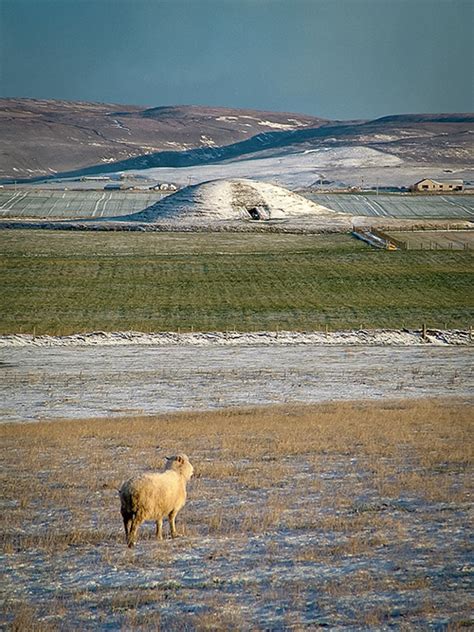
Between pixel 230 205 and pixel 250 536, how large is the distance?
95.5 metres

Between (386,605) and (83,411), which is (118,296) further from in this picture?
(386,605)

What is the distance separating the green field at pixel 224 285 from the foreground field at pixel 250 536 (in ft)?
85.0

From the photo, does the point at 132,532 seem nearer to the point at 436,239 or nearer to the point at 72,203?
the point at 436,239

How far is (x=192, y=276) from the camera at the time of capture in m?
64.5

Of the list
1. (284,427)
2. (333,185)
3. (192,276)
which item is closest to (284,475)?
(284,427)

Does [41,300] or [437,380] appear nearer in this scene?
[437,380]

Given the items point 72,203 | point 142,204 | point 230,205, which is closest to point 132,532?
point 230,205

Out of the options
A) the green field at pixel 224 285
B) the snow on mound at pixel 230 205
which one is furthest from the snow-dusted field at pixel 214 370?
the snow on mound at pixel 230 205

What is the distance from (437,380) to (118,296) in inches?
1020

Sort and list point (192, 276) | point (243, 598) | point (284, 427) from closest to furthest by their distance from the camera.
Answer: point (243, 598) < point (284, 427) < point (192, 276)

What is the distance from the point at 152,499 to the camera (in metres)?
13.0

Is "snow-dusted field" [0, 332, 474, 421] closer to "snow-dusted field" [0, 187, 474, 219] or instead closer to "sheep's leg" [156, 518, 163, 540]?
"sheep's leg" [156, 518, 163, 540]

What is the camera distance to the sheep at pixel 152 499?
502 inches

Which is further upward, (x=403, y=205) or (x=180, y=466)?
(x=180, y=466)
